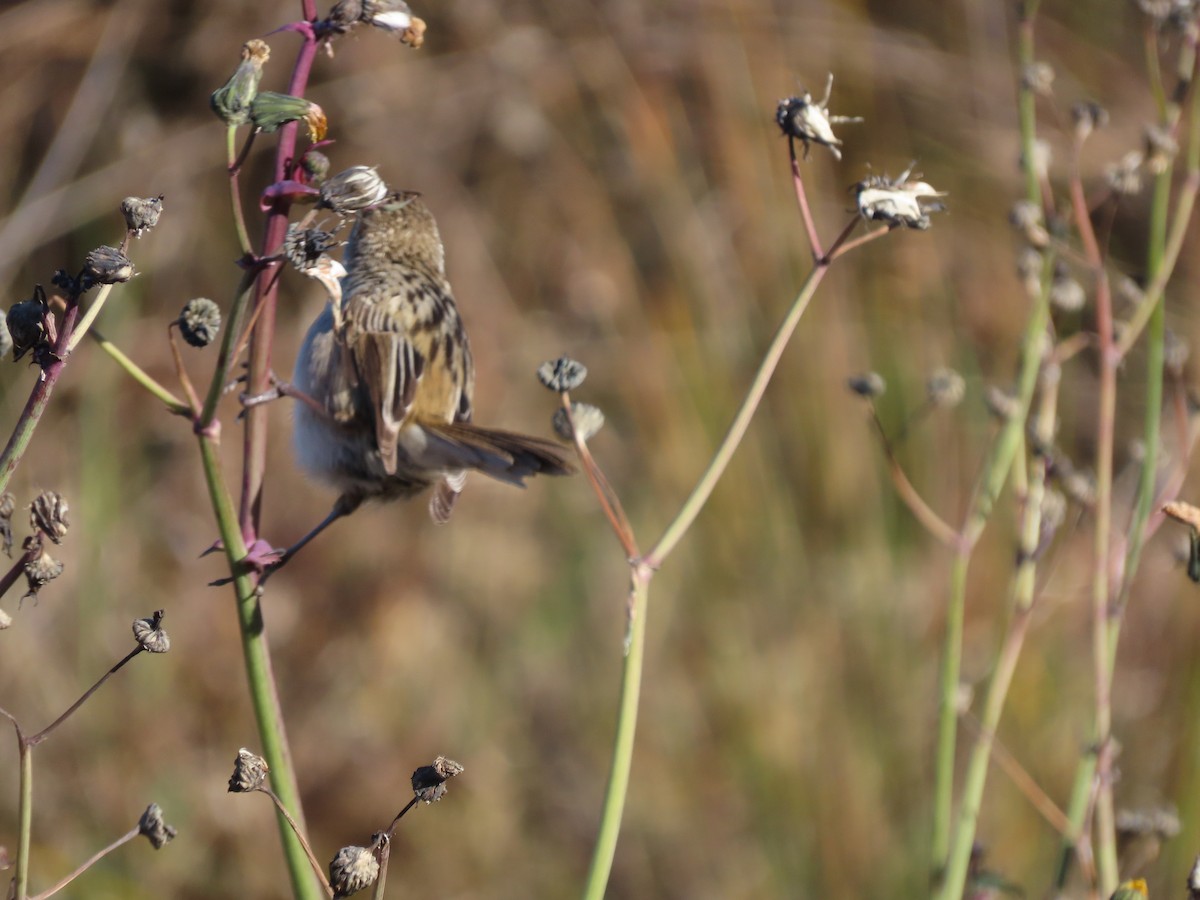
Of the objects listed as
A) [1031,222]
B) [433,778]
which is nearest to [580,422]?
[433,778]

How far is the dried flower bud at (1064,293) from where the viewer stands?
7.27ft

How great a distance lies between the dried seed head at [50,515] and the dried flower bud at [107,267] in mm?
205

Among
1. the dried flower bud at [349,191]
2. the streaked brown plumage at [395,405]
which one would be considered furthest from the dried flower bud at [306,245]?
the streaked brown plumage at [395,405]

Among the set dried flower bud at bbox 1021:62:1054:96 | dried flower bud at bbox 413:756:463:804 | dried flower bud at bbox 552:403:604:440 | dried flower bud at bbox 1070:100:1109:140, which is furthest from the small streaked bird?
dried flower bud at bbox 1070:100:1109:140

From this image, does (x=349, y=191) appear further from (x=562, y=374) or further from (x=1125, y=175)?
(x=1125, y=175)

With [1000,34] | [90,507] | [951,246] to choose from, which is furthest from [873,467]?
[90,507]

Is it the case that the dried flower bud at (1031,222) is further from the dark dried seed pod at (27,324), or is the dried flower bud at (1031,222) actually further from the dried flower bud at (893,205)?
the dark dried seed pod at (27,324)

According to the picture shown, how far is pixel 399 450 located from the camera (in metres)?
2.46

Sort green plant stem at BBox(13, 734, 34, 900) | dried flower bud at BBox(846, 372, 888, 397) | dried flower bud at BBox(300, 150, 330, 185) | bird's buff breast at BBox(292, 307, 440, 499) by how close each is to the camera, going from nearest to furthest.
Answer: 1. green plant stem at BBox(13, 734, 34, 900)
2. dried flower bud at BBox(300, 150, 330, 185)
3. dried flower bud at BBox(846, 372, 888, 397)
4. bird's buff breast at BBox(292, 307, 440, 499)

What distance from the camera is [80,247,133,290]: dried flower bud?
1244mm

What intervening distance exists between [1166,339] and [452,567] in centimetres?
377

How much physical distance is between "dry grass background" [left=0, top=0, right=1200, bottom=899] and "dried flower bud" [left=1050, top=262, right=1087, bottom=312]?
1932 mm

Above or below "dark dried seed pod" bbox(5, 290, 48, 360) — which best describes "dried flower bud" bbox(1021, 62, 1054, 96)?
below

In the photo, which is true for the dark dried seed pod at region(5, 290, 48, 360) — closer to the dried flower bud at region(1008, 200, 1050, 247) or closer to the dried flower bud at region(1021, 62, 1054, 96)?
the dried flower bud at region(1008, 200, 1050, 247)
